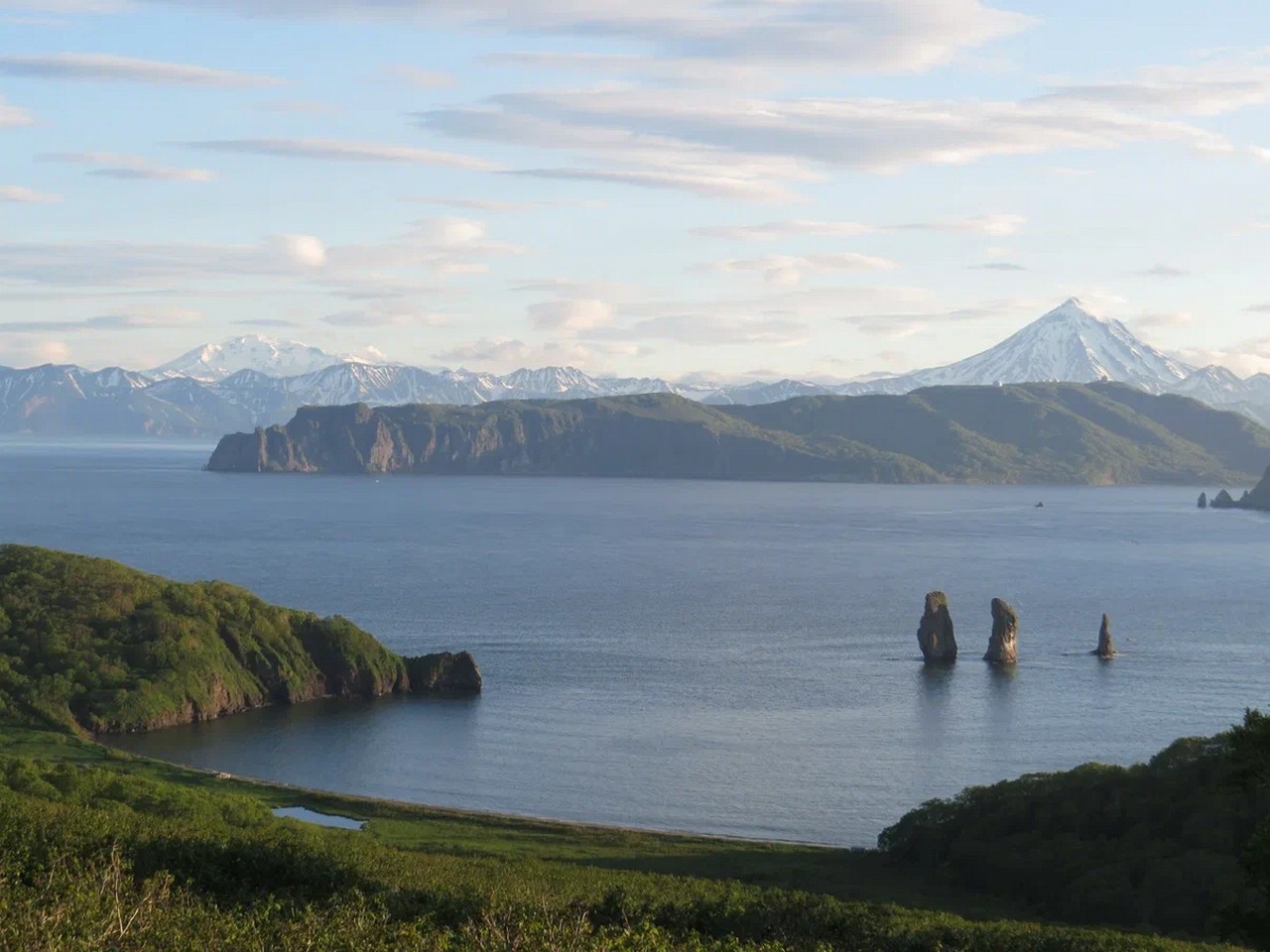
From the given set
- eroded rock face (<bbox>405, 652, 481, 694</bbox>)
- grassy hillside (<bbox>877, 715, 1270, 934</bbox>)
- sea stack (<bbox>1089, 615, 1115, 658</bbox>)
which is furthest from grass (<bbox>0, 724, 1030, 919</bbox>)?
sea stack (<bbox>1089, 615, 1115, 658</bbox>)

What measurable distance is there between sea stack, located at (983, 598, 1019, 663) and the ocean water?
176cm

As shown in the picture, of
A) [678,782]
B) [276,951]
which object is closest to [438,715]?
[678,782]

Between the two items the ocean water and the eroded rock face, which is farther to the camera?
the eroded rock face

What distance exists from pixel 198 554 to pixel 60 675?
7721 cm

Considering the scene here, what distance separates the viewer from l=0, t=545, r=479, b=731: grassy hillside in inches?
3123

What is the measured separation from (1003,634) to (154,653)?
177 ft

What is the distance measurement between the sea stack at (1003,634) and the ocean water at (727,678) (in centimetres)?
176

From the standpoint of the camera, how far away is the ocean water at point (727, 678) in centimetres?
6975

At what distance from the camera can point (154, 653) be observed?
276 feet

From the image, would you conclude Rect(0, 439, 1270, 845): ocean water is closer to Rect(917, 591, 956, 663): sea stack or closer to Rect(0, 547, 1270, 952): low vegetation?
Rect(917, 591, 956, 663): sea stack

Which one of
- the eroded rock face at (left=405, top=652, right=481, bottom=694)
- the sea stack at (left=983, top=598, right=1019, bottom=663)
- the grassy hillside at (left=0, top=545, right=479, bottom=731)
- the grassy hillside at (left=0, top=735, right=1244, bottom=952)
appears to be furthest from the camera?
the sea stack at (left=983, top=598, right=1019, bottom=663)

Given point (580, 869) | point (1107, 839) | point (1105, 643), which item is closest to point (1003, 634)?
point (1105, 643)

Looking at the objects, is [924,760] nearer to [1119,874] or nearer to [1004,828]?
[1004,828]

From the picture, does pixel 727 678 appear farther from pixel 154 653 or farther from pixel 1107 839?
pixel 1107 839
